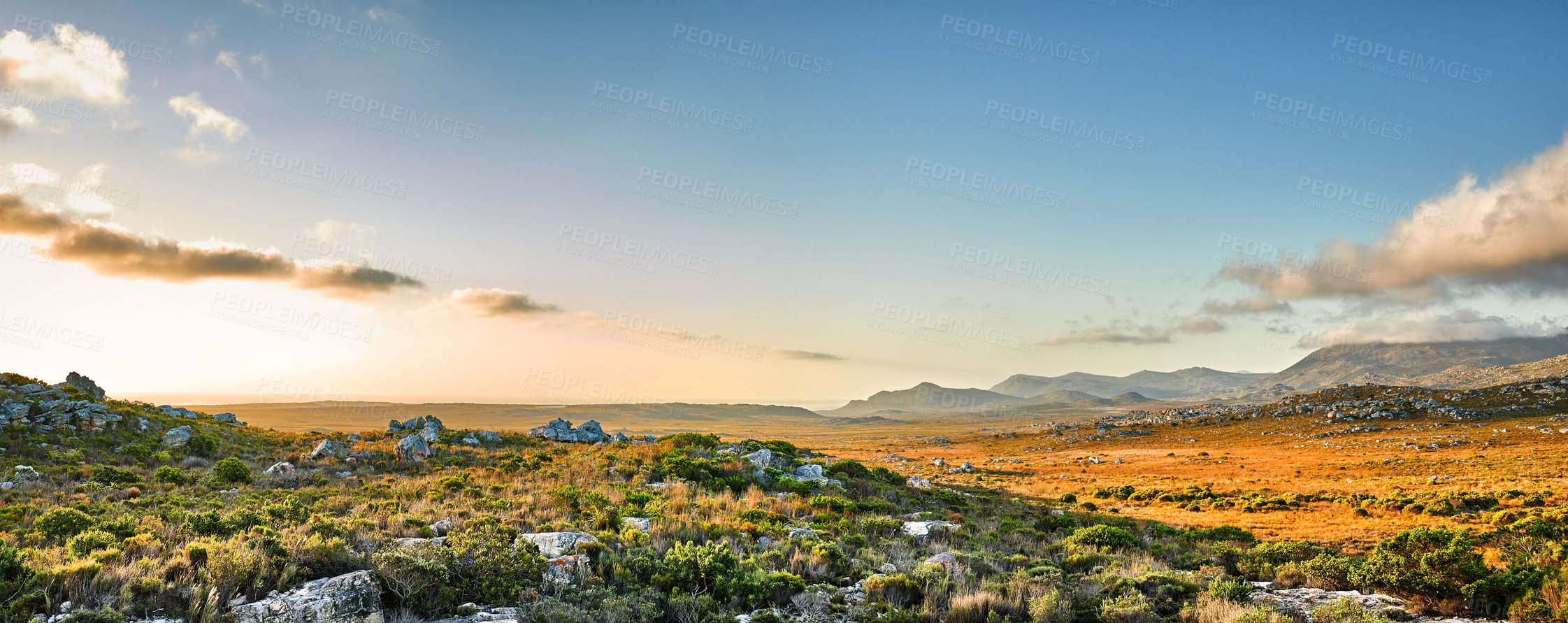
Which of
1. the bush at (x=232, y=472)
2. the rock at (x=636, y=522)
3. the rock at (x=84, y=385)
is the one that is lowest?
the bush at (x=232, y=472)

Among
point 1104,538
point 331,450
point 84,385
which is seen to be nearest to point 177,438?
point 331,450

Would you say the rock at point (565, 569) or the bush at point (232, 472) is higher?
the rock at point (565, 569)

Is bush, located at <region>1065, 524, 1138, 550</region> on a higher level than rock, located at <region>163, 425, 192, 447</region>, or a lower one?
lower

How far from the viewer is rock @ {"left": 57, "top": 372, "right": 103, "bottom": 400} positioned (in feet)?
114

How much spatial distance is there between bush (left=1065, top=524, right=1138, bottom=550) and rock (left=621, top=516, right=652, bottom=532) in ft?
36.1

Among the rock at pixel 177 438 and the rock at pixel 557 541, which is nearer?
the rock at pixel 557 541

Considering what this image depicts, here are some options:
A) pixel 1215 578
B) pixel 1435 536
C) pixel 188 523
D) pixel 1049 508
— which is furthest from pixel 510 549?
pixel 1049 508

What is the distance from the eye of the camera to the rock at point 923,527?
1545 centimetres

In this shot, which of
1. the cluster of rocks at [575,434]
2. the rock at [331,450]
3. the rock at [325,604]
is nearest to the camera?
the rock at [325,604]

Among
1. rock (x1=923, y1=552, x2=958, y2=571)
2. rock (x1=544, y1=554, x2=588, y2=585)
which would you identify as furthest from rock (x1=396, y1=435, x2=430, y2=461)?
rock (x1=923, y1=552, x2=958, y2=571)

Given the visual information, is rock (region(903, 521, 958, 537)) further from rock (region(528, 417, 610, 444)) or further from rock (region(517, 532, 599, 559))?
rock (region(528, 417, 610, 444))

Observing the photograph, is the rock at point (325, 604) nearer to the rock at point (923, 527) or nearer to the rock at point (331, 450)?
the rock at point (923, 527)

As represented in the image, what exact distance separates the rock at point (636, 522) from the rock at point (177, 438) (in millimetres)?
27415

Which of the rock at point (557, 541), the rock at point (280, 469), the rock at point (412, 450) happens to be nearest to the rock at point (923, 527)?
the rock at point (557, 541)
